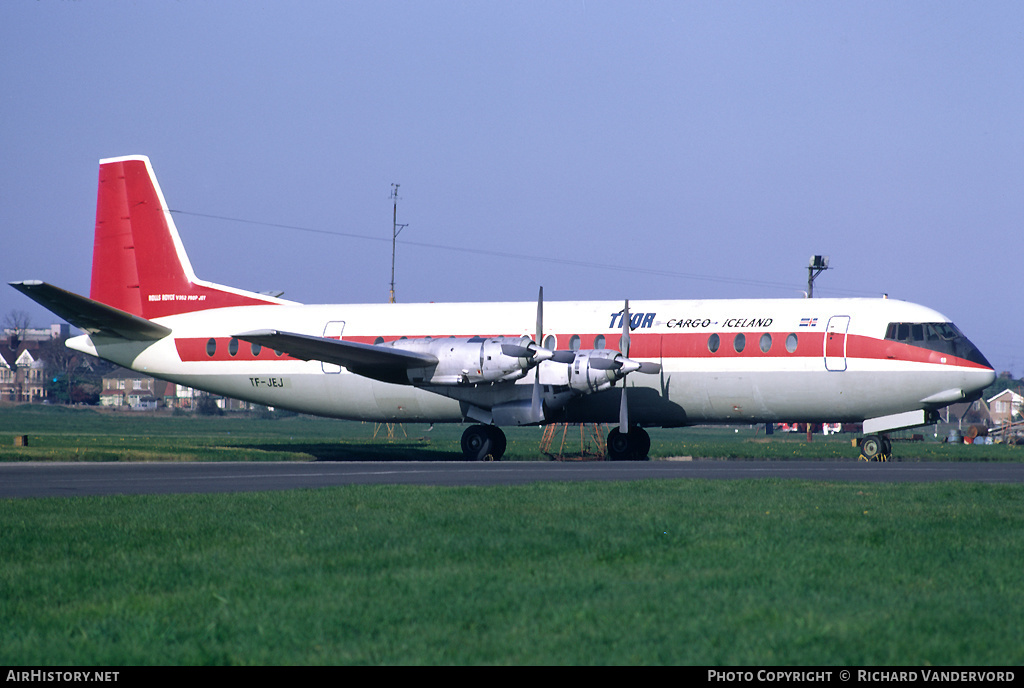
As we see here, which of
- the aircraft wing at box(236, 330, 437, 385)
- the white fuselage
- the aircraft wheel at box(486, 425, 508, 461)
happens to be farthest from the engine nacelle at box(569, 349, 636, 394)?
the aircraft wing at box(236, 330, 437, 385)

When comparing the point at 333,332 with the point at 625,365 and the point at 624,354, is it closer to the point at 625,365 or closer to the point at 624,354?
the point at 624,354

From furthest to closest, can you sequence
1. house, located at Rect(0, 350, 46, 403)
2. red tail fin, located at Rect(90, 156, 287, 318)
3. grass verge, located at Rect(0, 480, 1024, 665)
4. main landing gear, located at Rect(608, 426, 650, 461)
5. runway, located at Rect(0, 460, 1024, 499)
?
house, located at Rect(0, 350, 46, 403) → red tail fin, located at Rect(90, 156, 287, 318) → main landing gear, located at Rect(608, 426, 650, 461) → runway, located at Rect(0, 460, 1024, 499) → grass verge, located at Rect(0, 480, 1024, 665)

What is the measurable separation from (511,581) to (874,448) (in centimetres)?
2097

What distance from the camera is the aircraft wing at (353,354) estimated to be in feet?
84.5

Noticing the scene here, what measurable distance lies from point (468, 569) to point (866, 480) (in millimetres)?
11587

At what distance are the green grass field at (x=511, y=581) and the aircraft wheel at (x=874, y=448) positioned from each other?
1289 cm

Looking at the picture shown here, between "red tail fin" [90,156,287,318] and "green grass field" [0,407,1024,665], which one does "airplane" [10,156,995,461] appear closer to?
"red tail fin" [90,156,287,318]

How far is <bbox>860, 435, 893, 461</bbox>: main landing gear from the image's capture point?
2689cm

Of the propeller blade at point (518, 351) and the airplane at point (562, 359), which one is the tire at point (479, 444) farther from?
the propeller blade at point (518, 351)

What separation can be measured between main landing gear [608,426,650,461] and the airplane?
1.7 inches

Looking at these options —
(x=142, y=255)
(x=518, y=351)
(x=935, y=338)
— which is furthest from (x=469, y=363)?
(x=142, y=255)

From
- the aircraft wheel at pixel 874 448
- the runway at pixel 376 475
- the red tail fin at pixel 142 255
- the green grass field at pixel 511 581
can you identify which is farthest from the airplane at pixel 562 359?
the green grass field at pixel 511 581

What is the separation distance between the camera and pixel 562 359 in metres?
26.5
